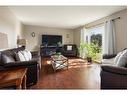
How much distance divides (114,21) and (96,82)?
262 centimetres

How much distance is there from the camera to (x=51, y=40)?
33.4 feet

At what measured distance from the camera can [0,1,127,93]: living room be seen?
3377 millimetres

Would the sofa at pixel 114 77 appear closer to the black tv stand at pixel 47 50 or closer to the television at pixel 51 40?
the black tv stand at pixel 47 50

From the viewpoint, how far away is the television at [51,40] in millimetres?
10070

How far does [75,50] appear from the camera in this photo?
9969mm

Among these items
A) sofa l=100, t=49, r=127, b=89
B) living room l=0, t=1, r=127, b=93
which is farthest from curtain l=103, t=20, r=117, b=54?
sofa l=100, t=49, r=127, b=89

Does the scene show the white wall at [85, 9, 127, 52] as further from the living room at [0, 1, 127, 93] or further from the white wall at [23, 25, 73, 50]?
the white wall at [23, 25, 73, 50]

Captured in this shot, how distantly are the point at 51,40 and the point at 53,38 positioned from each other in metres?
0.19

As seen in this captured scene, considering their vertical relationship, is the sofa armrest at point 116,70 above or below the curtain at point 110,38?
below

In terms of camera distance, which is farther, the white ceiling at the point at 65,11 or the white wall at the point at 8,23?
the white ceiling at the point at 65,11

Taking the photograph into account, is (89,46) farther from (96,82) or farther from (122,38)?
(96,82)

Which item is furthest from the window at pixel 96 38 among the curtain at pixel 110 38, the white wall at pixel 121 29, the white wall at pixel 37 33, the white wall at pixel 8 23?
the white wall at pixel 8 23

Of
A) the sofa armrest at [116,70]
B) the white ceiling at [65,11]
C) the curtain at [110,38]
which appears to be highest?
the white ceiling at [65,11]
